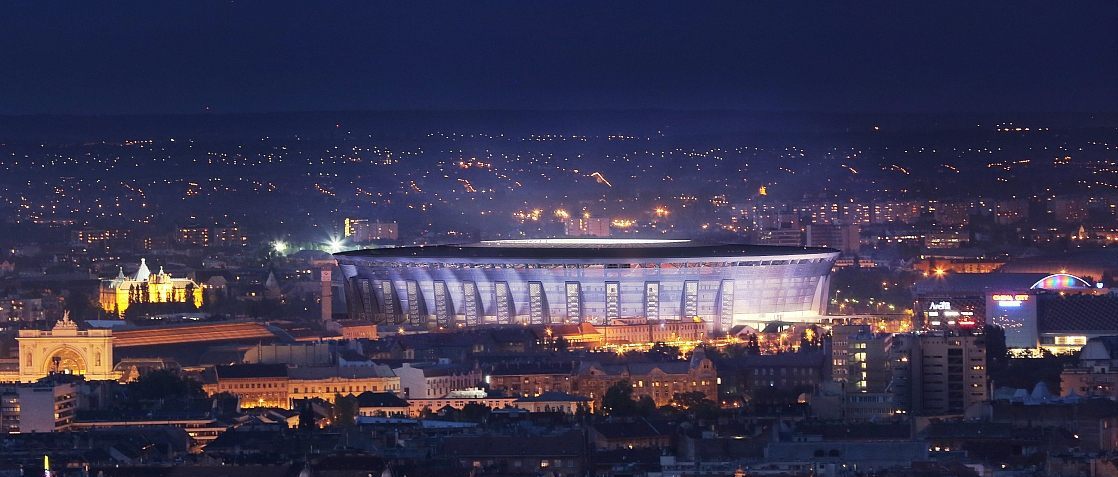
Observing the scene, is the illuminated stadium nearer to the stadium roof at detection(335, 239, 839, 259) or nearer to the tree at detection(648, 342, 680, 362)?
the stadium roof at detection(335, 239, 839, 259)

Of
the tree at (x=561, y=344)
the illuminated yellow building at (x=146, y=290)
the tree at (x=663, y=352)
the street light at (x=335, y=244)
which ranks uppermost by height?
the street light at (x=335, y=244)

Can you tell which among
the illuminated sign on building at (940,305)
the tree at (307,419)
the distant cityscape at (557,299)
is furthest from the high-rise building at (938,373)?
the illuminated sign on building at (940,305)

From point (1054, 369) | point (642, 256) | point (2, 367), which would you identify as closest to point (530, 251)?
point (642, 256)

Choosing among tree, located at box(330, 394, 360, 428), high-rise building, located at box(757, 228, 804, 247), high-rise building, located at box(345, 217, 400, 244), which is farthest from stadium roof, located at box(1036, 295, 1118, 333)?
high-rise building, located at box(345, 217, 400, 244)

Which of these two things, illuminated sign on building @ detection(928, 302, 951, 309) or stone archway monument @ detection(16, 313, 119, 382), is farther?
illuminated sign on building @ detection(928, 302, 951, 309)

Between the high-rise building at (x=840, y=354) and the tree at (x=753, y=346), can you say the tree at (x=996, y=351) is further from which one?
the tree at (x=753, y=346)

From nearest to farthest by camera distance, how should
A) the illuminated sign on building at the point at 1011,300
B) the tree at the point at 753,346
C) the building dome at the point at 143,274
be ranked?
the tree at the point at 753,346, the illuminated sign on building at the point at 1011,300, the building dome at the point at 143,274
